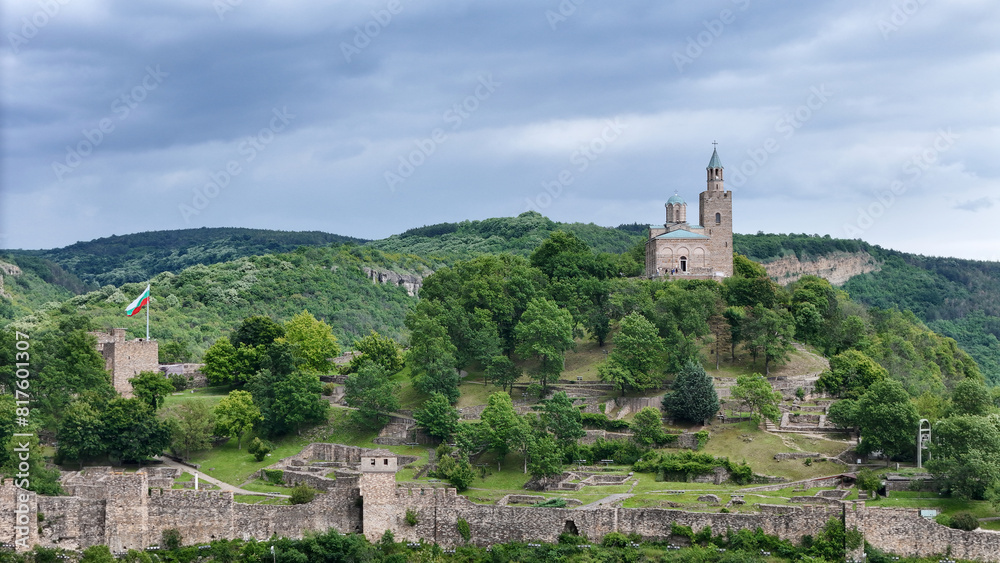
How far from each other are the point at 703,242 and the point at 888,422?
2697 centimetres

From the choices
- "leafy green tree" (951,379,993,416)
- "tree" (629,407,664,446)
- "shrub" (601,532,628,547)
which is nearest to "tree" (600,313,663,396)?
"tree" (629,407,664,446)

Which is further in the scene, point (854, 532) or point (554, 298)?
point (554, 298)

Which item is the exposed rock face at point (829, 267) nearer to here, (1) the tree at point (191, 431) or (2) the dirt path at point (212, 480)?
(1) the tree at point (191, 431)

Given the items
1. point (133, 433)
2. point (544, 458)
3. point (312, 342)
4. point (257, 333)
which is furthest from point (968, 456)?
Result: point (257, 333)

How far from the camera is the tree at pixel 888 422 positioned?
54344 mm

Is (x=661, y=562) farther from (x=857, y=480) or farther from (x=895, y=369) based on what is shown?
(x=895, y=369)

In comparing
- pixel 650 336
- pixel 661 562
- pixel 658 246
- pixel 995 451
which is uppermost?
pixel 658 246

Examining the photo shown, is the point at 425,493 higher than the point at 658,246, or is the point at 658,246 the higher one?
the point at 658,246

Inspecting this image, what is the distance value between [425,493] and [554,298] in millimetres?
25548

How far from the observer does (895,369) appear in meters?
68.9

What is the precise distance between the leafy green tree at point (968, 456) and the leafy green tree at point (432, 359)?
2504cm

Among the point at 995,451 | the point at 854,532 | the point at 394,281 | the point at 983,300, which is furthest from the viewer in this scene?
the point at 983,300

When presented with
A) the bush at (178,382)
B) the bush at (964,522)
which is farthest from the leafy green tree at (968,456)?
the bush at (178,382)

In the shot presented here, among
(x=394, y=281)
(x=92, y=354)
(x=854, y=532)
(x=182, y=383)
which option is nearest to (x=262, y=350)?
(x=182, y=383)
